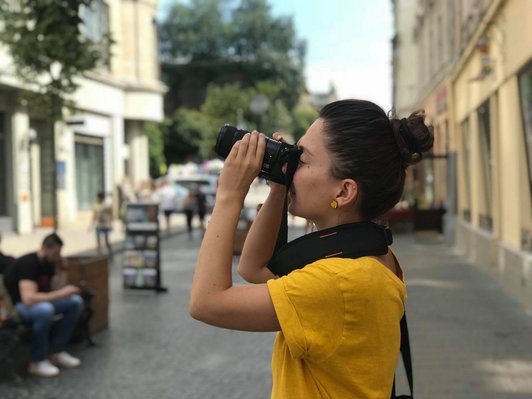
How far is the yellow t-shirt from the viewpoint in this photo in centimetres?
146

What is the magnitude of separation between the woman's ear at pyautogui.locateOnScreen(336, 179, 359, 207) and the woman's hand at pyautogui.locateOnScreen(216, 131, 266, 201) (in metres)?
0.19

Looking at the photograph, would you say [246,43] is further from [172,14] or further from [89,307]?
[89,307]

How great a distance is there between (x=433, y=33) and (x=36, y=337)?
20.6 meters

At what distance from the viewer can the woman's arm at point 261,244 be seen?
5.91ft

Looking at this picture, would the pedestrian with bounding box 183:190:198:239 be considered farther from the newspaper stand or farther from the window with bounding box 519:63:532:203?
the window with bounding box 519:63:532:203

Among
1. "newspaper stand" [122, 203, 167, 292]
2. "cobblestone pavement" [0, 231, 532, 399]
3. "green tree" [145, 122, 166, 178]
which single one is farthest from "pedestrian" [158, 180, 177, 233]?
"green tree" [145, 122, 166, 178]

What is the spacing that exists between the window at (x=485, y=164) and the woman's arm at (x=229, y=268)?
1215 centimetres

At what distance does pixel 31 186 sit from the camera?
2295cm

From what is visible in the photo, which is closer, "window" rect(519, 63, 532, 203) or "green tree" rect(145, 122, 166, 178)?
"window" rect(519, 63, 532, 203)

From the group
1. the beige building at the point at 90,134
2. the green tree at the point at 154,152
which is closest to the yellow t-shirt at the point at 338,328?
the beige building at the point at 90,134

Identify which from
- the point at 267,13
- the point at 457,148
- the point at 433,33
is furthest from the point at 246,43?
the point at 457,148

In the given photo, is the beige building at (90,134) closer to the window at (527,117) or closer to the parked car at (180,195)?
the parked car at (180,195)

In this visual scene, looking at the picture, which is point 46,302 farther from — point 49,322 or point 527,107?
point 527,107

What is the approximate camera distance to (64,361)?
6586mm
